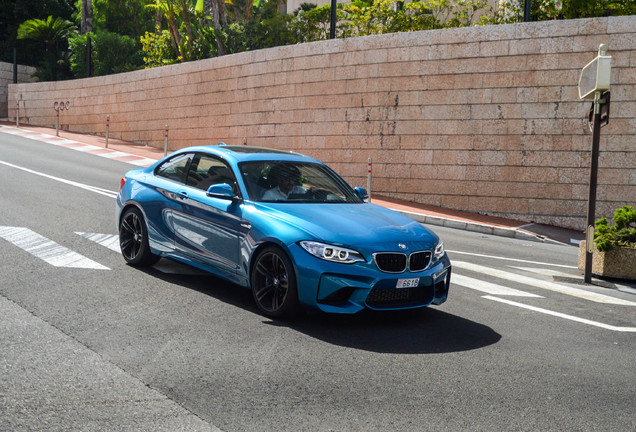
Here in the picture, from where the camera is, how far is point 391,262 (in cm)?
602

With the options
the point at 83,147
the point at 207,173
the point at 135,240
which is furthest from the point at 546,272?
the point at 83,147

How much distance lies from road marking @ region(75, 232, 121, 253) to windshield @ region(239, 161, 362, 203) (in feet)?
8.62

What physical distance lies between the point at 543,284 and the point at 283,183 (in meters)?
3.99

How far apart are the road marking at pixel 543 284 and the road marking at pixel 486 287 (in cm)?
63

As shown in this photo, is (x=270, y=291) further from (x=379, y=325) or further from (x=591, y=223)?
(x=591, y=223)

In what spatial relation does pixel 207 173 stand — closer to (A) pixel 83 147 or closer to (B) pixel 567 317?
(B) pixel 567 317

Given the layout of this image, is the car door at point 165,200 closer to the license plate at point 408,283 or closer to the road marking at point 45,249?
the road marking at point 45,249

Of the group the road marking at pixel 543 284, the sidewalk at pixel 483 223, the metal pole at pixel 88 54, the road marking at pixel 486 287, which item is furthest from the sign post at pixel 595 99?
the metal pole at pixel 88 54

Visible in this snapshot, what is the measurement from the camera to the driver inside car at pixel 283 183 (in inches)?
270

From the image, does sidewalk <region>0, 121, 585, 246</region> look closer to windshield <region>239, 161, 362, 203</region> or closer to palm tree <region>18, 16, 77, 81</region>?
windshield <region>239, 161, 362, 203</region>

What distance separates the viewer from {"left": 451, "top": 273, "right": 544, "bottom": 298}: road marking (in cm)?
826

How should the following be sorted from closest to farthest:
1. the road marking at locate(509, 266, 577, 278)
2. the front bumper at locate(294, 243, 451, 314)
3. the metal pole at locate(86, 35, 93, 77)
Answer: the front bumper at locate(294, 243, 451, 314)
the road marking at locate(509, 266, 577, 278)
the metal pole at locate(86, 35, 93, 77)

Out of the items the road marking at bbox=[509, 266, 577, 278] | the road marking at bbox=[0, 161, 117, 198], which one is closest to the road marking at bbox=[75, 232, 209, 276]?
the road marking at bbox=[0, 161, 117, 198]

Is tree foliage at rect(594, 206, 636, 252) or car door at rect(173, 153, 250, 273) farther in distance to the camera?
tree foliage at rect(594, 206, 636, 252)
